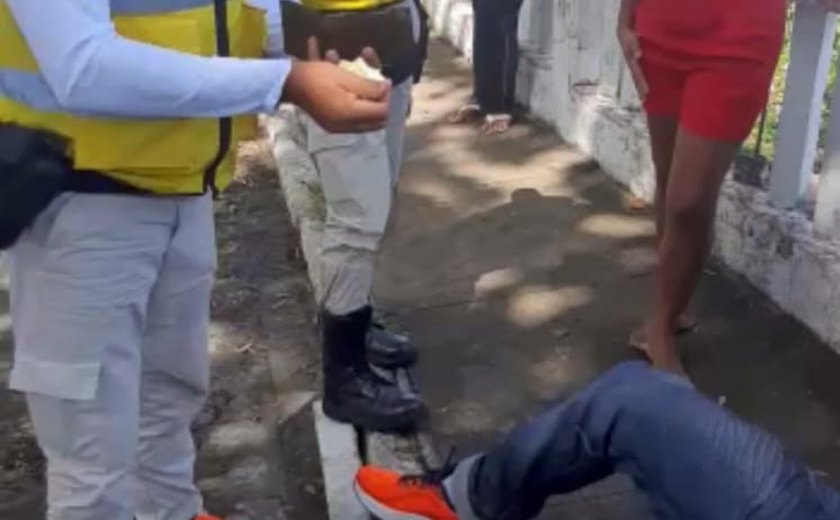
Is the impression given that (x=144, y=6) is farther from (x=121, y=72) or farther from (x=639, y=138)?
(x=639, y=138)

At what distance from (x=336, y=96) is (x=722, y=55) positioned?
1581 millimetres

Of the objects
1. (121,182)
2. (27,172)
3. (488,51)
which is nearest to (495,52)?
(488,51)

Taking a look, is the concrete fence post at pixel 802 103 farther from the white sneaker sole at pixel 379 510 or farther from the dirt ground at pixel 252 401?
the white sneaker sole at pixel 379 510

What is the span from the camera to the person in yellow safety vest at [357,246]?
3.55m

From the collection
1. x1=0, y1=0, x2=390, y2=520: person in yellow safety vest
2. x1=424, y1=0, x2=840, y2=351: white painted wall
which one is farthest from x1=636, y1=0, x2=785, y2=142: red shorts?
x1=0, y1=0, x2=390, y2=520: person in yellow safety vest

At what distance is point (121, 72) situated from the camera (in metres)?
2.19

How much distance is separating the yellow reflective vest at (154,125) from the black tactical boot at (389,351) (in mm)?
1609

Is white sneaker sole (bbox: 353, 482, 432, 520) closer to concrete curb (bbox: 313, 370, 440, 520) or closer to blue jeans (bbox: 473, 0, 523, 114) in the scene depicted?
concrete curb (bbox: 313, 370, 440, 520)

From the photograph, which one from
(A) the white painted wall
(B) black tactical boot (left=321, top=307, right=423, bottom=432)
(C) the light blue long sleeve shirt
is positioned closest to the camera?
(C) the light blue long sleeve shirt

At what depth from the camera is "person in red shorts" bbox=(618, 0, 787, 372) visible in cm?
359

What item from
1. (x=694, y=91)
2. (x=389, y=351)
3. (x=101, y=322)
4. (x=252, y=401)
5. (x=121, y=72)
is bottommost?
(x=252, y=401)

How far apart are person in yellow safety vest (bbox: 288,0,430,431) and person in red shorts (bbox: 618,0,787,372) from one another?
64 centimetres

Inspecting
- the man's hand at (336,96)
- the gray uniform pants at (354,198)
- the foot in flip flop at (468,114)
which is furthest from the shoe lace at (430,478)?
the foot in flip flop at (468,114)

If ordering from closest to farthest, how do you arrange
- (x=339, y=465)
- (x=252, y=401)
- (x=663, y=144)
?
1. (x=339, y=465)
2. (x=663, y=144)
3. (x=252, y=401)
